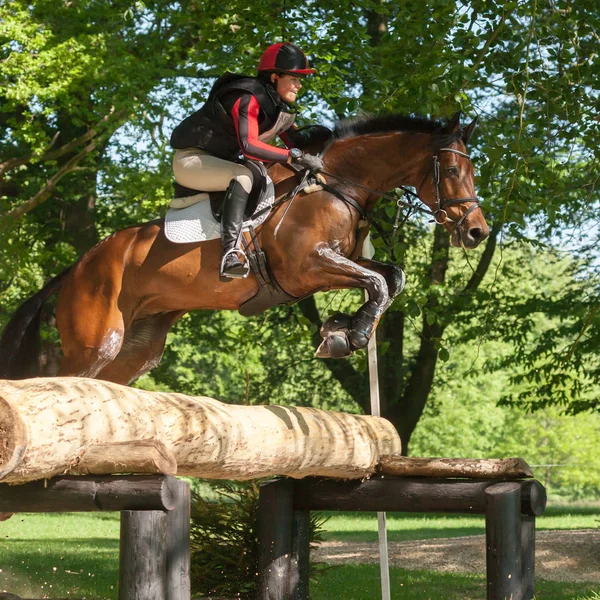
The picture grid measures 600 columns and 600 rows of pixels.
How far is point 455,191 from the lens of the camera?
515 cm

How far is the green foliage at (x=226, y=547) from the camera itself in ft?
20.0

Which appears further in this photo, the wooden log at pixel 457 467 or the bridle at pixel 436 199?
the bridle at pixel 436 199

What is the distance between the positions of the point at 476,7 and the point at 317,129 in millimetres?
2408

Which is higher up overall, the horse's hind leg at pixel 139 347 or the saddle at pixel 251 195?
the saddle at pixel 251 195

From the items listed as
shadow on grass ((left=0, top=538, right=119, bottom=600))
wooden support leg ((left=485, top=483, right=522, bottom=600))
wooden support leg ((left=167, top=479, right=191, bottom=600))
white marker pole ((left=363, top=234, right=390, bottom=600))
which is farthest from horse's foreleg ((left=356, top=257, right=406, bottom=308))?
shadow on grass ((left=0, top=538, right=119, bottom=600))

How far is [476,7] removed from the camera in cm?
721

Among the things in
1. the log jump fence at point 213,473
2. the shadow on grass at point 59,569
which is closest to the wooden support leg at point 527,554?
the log jump fence at point 213,473

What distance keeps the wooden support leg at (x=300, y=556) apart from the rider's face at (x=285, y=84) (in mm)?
2560

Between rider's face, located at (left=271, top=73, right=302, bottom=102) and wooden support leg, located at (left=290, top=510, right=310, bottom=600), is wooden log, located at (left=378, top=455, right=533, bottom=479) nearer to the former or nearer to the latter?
wooden support leg, located at (left=290, top=510, right=310, bottom=600)

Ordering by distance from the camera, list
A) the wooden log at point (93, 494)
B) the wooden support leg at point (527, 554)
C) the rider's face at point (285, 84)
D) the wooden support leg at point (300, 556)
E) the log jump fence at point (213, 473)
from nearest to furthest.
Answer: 1. the log jump fence at point (213, 473)
2. the wooden log at point (93, 494)
3. the wooden support leg at point (527, 554)
4. the rider's face at point (285, 84)
5. the wooden support leg at point (300, 556)

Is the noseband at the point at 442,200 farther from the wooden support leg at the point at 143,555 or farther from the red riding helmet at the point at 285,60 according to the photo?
the wooden support leg at the point at 143,555

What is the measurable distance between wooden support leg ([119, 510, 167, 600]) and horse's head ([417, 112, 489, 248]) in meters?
2.45

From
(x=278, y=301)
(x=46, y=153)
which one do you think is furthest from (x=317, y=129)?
(x=46, y=153)

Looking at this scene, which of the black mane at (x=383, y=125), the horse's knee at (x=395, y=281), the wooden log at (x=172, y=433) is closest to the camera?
the wooden log at (x=172, y=433)
